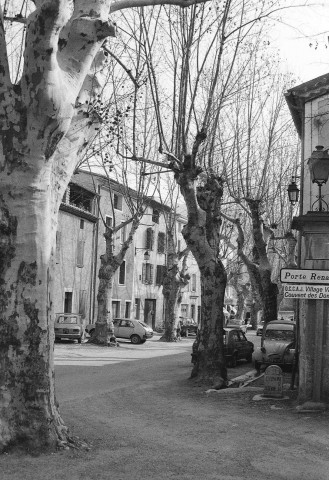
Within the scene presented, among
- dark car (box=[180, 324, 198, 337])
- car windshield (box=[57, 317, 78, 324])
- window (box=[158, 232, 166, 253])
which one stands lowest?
dark car (box=[180, 324, 198, 337])

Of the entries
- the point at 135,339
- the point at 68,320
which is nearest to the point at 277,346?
the point at 68,320

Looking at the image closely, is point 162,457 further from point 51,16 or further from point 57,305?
point 57,305

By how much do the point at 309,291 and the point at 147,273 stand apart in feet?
137

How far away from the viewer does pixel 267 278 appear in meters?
22.5

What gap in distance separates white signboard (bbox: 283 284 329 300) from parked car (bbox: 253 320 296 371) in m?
7.35

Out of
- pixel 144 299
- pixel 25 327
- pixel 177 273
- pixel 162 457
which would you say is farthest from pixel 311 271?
pixel 144 299

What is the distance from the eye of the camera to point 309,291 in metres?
11.6

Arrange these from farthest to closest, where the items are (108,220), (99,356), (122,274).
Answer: (122,274), (108,220), (99,356)

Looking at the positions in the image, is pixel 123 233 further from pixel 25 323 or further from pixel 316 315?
pixel 25 323

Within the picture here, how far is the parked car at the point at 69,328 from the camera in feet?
105

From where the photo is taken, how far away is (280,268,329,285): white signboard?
37.9 feet

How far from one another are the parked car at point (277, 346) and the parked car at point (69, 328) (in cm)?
1344

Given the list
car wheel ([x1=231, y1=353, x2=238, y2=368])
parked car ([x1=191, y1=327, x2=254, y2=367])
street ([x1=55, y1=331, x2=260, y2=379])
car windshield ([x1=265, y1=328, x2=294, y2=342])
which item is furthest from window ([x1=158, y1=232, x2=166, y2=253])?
car windshield ([x1=265, y1=328, x2=294, y2=342])

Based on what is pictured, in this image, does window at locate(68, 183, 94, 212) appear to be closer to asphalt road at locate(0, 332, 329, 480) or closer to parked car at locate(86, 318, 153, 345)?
parked car at locate(86, 318, 153, 345)
